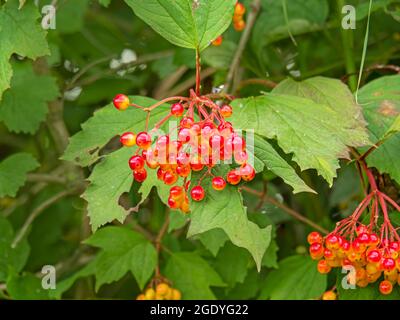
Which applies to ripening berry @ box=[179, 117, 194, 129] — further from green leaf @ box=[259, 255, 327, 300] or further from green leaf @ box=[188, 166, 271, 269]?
green leaf @ box=[259, 255, 327, 300]

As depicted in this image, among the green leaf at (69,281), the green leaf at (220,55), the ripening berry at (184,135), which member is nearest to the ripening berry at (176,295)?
the green leaf at (69,281)

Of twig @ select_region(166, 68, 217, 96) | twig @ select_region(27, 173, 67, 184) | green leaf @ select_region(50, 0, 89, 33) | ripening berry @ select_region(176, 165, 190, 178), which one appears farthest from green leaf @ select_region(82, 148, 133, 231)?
green leaf @ select_region(50, 0, 89, 33)

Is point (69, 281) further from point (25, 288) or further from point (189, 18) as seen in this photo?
point (189, 18)

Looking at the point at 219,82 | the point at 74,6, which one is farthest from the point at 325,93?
the point at 74,6

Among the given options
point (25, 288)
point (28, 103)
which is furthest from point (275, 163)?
point (28, 103)

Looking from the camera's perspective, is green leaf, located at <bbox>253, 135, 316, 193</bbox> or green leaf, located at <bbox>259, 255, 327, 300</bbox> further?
green leaf, located at <bbox>259, 255, 327, 300</bbox>
